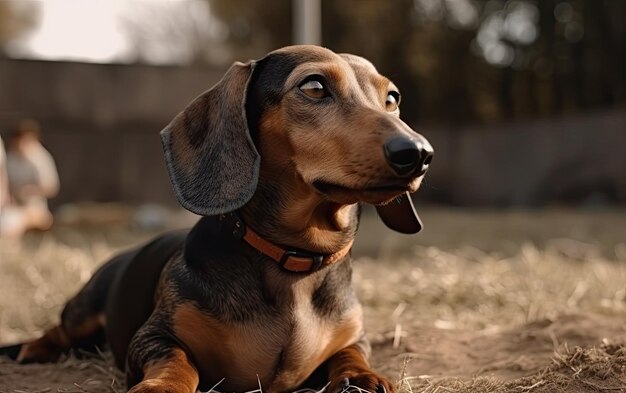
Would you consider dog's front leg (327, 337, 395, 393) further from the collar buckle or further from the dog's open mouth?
the dog's open mouth

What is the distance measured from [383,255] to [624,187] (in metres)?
7.74

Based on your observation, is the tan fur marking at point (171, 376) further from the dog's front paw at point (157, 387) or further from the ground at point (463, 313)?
the ground at point (463, 313)

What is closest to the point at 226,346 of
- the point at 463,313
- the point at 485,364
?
the point at 485,364

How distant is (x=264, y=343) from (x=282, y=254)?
305mm

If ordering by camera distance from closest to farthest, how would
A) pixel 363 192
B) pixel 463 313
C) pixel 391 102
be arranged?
1. pixel 363 192
2. pixel 391 102
3. pixel 463 313

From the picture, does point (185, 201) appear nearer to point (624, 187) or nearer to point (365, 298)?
point (365, 298)

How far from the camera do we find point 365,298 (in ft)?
17.0

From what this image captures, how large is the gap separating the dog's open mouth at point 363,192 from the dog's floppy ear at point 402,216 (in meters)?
0.61

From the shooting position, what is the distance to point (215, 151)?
279 centimetres

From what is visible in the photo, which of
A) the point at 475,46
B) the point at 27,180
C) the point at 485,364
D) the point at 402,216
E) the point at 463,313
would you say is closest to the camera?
the point at 402,216

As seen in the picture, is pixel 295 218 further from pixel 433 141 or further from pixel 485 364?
pixel 433 141

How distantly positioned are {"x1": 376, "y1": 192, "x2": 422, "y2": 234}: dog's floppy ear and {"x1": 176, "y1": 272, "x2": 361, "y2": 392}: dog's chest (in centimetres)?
55

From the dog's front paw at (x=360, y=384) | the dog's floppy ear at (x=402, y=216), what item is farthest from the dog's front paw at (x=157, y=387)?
the dog's floppy ear at (x=402, y=216)

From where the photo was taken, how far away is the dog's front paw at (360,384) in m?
2.54
